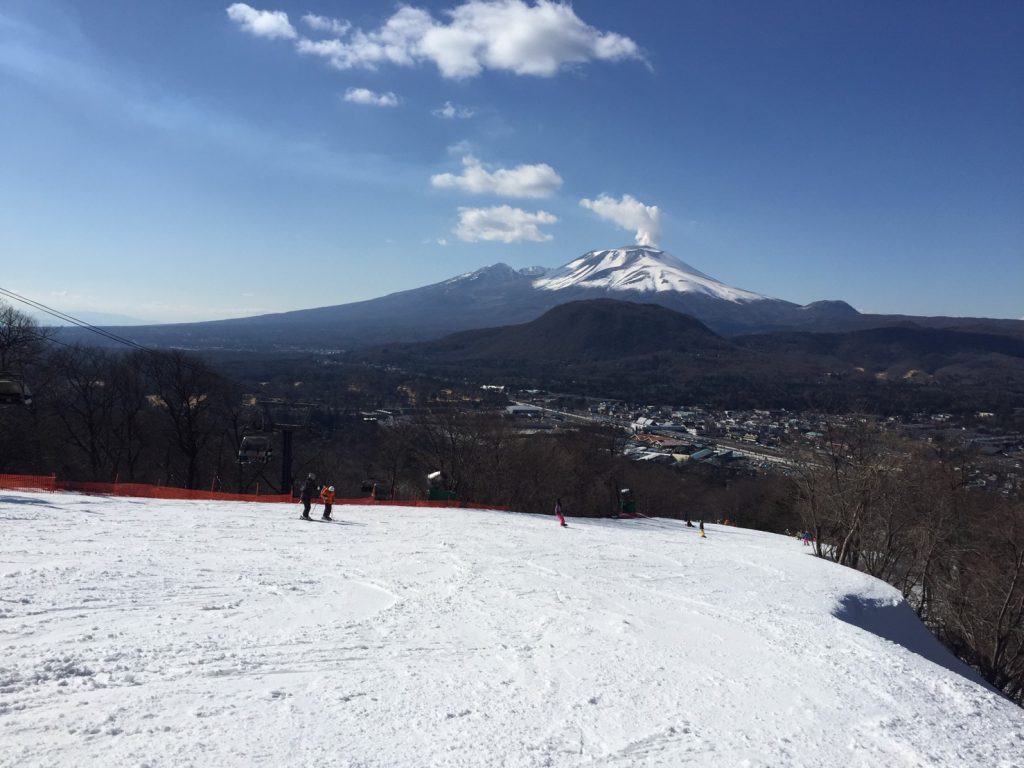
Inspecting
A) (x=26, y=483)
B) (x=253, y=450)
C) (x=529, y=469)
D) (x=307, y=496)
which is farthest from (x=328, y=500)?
(x=529, y=469)

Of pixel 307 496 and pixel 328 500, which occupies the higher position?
pixel 307 496

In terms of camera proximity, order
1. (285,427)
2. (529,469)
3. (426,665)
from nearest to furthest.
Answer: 1. (426,665)
2. (285,427)
3. (529,469)

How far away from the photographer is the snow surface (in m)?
5.72

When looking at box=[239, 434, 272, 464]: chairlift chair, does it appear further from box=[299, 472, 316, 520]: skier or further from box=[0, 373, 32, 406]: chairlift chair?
box=[0, 373, 32, 406]: chairlift chair

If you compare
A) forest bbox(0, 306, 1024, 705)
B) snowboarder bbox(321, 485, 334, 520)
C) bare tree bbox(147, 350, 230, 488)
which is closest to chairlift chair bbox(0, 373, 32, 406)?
forest bbox(0, 306, 1024, 705)

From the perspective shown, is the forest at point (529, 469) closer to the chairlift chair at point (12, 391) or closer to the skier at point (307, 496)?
the chairlift chair at point (12, 391)

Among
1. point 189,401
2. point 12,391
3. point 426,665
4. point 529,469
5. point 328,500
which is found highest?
point 12,391

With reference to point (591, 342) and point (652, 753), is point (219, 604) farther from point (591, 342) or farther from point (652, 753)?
point (591, 342)

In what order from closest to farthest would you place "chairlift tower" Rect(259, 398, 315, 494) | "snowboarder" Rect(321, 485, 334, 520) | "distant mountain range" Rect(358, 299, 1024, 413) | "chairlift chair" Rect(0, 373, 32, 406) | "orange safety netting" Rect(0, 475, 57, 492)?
"chairlift chair" Rect(0, 373, 32, 406), "snowboarder" Rect(321, 485, 334, 520), "orange safety netting" Rect(0, 475, 57, 492), "chairlift tower" Rect(259, 398, 315, 494), "distant mountain range" Rect(358, 299, 1024, 413)

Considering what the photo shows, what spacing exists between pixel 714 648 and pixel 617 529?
14.7 meters

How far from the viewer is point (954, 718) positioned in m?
8.20

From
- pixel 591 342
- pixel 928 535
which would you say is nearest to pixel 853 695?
pixel 928 535

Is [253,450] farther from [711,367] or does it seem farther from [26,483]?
[711,367]

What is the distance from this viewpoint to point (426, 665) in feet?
24.9
